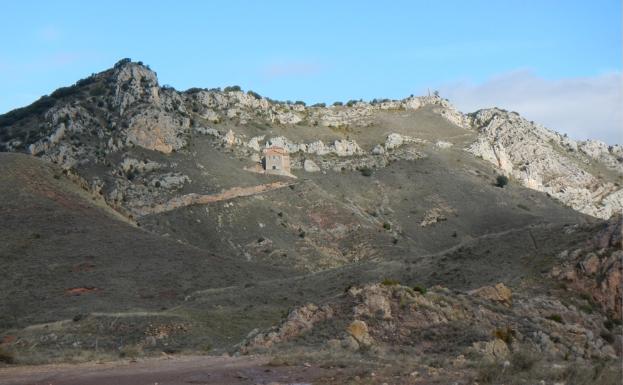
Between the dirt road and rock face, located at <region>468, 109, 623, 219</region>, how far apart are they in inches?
4873

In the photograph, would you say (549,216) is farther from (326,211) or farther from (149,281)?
(149,281)

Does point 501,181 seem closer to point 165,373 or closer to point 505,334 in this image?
point 505,334

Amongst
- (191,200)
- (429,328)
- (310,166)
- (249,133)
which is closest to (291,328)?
(429,328)

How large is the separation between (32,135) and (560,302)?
93.0 metres

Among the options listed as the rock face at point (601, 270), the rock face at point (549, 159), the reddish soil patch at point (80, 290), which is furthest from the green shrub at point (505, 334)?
the rock face at point (549, 159)

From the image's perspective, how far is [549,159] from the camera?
499 feet

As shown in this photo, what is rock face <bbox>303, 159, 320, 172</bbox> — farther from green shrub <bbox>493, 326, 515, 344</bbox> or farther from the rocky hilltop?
green shrub <bbox>493, 326, 515, 344</bbox>

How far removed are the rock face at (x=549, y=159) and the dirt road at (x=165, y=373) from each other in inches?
4873

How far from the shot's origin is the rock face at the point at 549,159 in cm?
Result: 13900

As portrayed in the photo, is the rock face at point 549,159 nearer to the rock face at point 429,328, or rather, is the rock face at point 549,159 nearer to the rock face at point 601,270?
the rock face at point 601,270

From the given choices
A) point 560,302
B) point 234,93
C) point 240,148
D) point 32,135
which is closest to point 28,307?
point 560,302

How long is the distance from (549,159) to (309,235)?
3060 inches

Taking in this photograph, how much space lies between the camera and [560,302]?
33.2 meters

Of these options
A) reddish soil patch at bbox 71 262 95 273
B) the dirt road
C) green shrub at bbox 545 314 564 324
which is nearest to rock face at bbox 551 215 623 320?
green shrub at bbox 545 314 564 324
